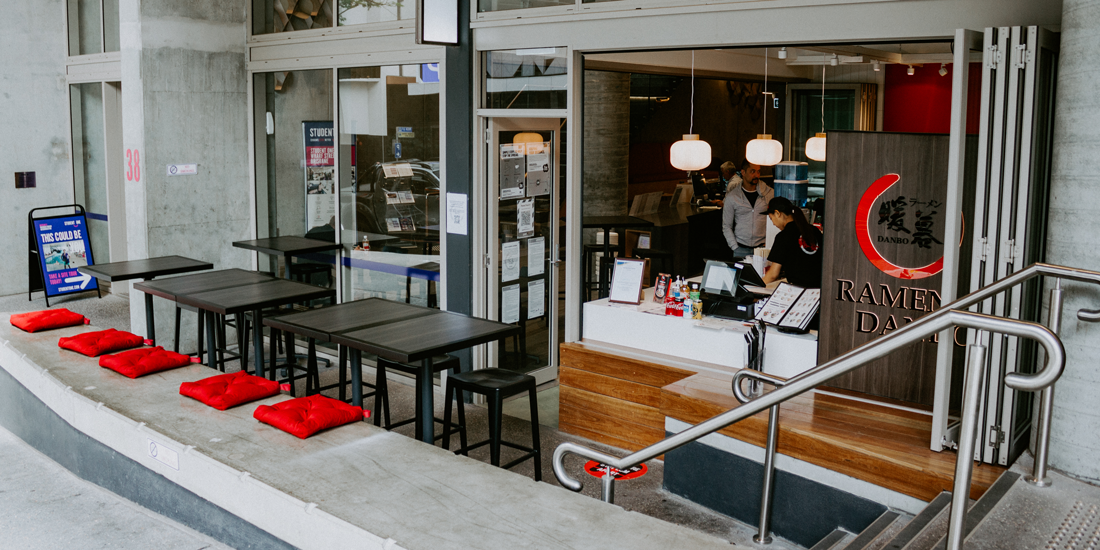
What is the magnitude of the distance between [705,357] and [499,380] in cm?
133

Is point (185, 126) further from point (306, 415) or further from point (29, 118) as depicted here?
point (306, 415)

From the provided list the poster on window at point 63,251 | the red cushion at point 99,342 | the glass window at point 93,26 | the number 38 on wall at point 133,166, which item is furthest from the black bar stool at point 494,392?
the glass window at point 93,26

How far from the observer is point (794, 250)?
602 centimetres

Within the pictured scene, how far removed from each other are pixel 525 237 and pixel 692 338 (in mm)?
1661

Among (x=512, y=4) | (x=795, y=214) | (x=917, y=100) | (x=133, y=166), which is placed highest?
(x=512, y=4)

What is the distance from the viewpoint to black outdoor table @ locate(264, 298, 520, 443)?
411 centimetres

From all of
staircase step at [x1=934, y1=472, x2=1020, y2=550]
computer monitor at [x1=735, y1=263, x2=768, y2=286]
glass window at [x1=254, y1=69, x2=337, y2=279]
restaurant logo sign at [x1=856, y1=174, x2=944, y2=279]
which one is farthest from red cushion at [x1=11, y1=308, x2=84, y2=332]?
staircase step at [x1=934, y1=472, x2=1020, y2=550]

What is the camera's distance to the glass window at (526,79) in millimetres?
5523

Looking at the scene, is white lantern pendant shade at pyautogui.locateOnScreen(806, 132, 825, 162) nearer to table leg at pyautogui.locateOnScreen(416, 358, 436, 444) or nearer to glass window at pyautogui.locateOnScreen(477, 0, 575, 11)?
glass window at pyautogui.locateOnScreen(477, 0, 575, 11)

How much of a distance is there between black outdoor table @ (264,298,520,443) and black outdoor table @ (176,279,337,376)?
1.64ft

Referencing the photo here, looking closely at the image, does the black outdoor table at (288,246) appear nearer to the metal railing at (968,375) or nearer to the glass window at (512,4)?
the glass window at (512,4)

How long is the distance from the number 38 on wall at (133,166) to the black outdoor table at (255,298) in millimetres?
2153

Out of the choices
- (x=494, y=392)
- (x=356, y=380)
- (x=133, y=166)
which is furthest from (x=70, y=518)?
(x=133, y=166)

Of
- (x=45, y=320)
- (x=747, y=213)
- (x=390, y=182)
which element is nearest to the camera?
(x=45, y=320)
